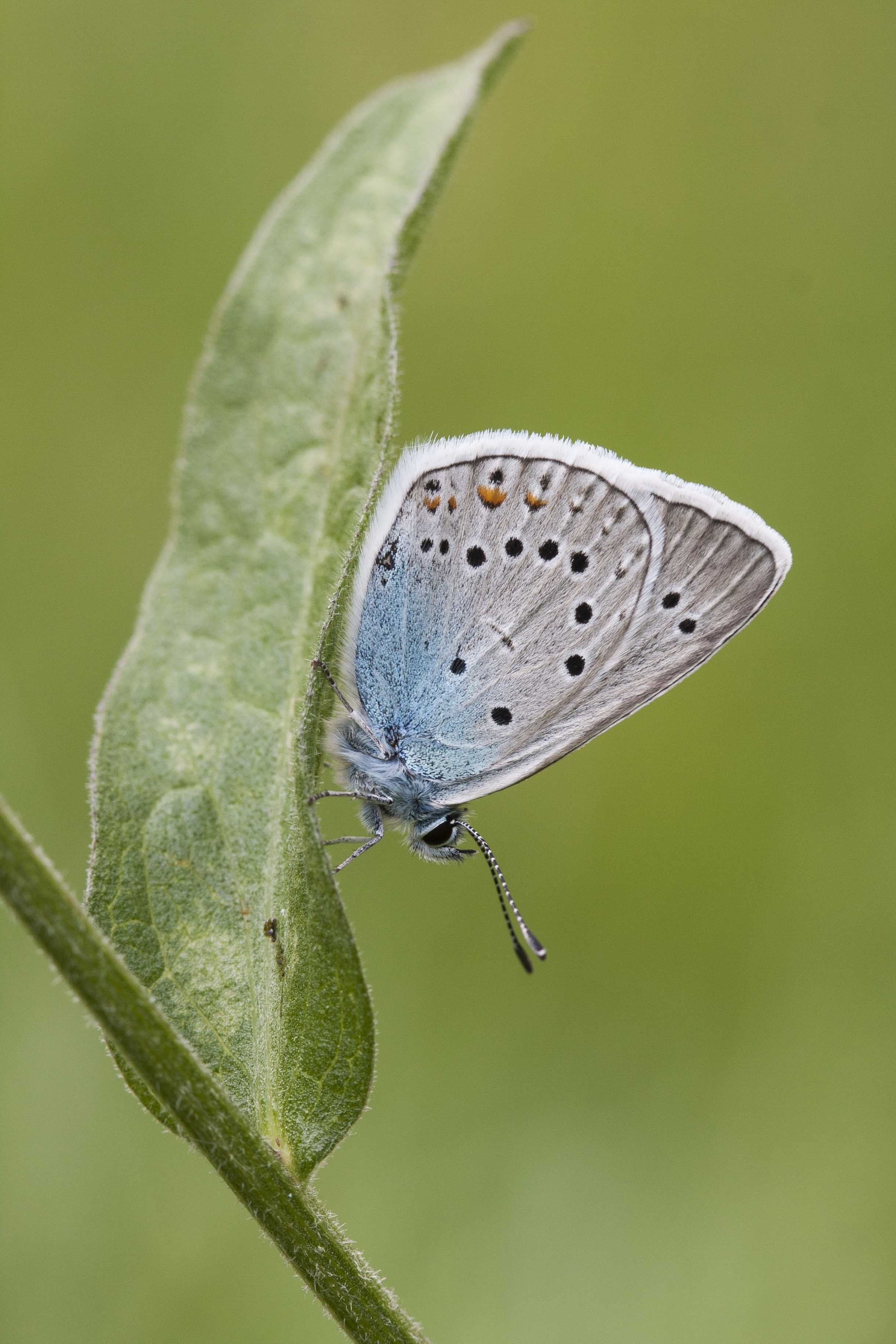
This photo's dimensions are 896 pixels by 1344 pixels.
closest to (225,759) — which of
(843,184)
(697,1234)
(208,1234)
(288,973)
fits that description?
(288,973)

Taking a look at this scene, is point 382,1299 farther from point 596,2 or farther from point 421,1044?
point 596,2

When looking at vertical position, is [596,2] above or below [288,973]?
above

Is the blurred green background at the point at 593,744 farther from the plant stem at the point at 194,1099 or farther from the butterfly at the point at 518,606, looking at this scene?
the plant stem at the point at 194,1099

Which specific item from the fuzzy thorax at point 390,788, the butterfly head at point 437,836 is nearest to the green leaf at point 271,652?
the fuzzy thorax at point 390,788

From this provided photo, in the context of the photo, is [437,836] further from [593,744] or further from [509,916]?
[593,744]

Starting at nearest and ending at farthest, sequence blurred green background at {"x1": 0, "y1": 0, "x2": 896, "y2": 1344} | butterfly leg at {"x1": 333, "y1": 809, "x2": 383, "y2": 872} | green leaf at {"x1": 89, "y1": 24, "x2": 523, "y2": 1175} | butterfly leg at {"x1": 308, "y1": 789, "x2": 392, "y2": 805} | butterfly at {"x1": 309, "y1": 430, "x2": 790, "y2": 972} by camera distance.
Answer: green leaf at {"x1": 89, "y1": 24, "x2": 523, "y2": 1175} → butterfly at {"x1": 309, "y1": 430, "x2": 790, "y2": 972} → butterfly leg at {"x1": 308, "y1": 789, "x2": 392, "y2": 805} → butterfly leg at {"x1": 333, "y1": 809, "x2": 383, "y2": 872} → blurred green background at {"x1": 0, "y1": 0, "x2": 896, "y2": 1344}

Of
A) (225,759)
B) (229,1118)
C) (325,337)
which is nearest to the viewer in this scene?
(229,1118)

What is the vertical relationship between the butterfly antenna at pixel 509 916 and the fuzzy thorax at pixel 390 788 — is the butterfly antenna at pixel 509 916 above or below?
below

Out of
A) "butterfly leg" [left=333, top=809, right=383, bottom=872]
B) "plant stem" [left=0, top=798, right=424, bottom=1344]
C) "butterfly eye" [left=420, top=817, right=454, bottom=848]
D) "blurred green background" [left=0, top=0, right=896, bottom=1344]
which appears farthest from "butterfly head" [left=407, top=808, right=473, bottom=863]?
"plant stem" [left=0, top=798, right=424, bottom=1344]

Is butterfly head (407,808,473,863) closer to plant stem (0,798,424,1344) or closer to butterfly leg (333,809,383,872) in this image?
butterfly leg (333,809,383,872)
